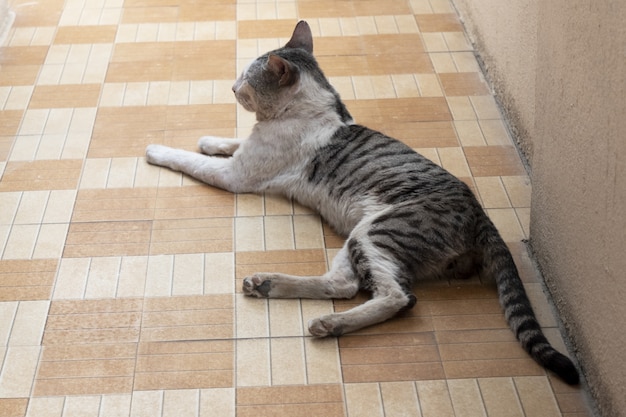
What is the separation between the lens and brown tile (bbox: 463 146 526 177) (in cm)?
421

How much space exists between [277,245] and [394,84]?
1591mm

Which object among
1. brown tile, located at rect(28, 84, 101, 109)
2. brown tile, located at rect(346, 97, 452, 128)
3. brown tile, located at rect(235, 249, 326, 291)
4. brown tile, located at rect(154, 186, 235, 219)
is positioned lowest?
brown tile, located at rect(28, 84, 101, 109)

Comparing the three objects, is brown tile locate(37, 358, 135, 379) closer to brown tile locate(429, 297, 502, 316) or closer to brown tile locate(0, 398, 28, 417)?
brown tile locate(0, 398, 28, 417)

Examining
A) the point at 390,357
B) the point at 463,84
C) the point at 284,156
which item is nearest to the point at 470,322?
the point at 390,357

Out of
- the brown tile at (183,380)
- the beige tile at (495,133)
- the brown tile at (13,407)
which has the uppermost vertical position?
the brown tile at (13,407)

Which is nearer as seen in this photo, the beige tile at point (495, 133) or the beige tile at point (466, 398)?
the beige tile at point (466, 398)

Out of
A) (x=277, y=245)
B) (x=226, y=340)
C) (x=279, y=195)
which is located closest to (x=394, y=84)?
(x=279, y=195)

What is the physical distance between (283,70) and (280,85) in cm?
7

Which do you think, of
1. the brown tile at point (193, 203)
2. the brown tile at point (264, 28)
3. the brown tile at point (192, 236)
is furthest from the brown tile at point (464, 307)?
the brown tile at point (264, 28)

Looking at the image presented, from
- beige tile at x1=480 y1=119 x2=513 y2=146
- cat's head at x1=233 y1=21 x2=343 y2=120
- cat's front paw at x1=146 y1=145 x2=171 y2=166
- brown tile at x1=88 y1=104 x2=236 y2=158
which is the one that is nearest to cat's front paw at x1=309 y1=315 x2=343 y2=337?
cat's head at x1=233 y1=21 x2=343 y2=120

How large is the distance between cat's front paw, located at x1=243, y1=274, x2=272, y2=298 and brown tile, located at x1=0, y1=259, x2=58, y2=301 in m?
0.77

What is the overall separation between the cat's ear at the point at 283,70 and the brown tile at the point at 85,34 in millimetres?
1885

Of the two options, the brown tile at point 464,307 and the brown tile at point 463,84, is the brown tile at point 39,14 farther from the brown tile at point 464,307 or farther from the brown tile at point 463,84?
the brown tile at point 464,307

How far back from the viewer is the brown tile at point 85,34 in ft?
17.9
